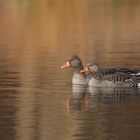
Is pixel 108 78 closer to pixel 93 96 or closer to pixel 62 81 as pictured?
pixel 62 81

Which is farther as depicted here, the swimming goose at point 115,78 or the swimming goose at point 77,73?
the swimming goose at point 77,73

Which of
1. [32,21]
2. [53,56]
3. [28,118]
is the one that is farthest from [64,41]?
[28,118]

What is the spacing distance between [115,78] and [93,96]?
225cm

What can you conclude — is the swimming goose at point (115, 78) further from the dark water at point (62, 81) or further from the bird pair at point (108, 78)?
the dark water at point (62, 81)

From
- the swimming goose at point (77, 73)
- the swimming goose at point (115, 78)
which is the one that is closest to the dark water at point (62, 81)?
the swimming goose at point (77, 73)

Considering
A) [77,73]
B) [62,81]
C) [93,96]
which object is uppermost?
[77,73]

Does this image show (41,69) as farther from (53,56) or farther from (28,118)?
(28,118)

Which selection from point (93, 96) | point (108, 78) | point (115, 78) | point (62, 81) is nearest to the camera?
point (93, 96)

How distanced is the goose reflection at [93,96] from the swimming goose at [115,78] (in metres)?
0.27

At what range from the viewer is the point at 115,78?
2627 centimetres

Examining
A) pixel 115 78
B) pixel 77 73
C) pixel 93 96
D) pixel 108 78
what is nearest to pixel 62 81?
pixel 77 73

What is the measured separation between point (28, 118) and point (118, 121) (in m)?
1.95

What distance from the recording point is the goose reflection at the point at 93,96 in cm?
2238

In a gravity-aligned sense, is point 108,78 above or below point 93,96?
above
